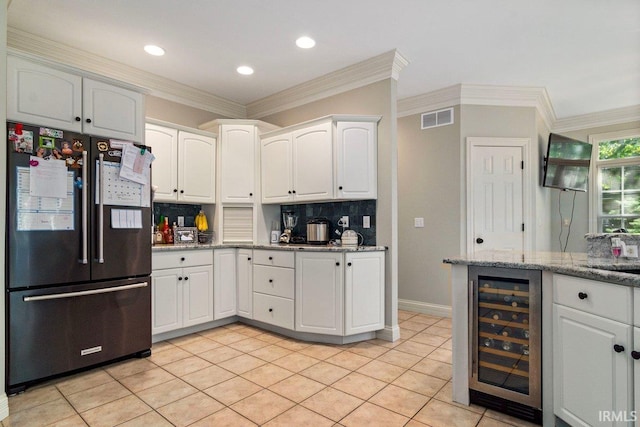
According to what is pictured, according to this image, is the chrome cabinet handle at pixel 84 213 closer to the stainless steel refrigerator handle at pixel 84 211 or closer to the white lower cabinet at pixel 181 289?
the stainless steel refrigerator handle at pixel 84 211

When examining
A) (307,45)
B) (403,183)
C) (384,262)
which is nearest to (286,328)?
(384,262)

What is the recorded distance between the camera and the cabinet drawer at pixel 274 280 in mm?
3429

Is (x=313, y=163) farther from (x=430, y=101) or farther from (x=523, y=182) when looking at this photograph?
(x=523, y=182)

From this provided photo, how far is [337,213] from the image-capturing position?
12.7 feet

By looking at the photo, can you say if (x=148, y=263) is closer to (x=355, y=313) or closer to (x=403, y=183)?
(x=355, y=313)

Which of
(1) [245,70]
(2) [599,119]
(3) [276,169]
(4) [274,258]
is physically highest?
(1) [245,70]

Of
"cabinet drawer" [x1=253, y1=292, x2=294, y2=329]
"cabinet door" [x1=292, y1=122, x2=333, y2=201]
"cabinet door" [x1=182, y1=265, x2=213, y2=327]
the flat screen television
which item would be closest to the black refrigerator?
"cabinet door" [x1=182, y1=265, x2=213, y2=327]

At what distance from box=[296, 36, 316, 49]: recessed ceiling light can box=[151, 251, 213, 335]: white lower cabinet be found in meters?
2.27

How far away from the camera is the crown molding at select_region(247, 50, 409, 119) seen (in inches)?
135

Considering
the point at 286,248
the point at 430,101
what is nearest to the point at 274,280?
the point at 286,248

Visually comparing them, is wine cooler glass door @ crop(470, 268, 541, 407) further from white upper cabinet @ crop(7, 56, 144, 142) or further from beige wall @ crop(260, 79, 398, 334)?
white upper cabinet @ crop(7, 56, 144, 142)

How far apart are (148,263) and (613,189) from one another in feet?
20.7

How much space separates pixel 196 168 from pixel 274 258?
1.40 meters

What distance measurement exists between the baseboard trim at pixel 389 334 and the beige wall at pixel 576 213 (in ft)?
11.4
